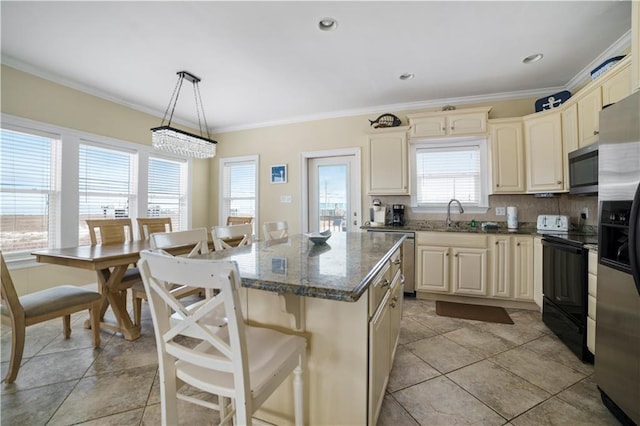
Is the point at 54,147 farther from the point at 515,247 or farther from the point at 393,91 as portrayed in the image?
the point at 515,247

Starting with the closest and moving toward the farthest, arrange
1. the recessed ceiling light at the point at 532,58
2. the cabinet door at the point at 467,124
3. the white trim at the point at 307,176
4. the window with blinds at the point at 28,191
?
the recessed ceiling light at the point at 532,58, the window with blinds at the point at 28,191, the cabinet door at the point at 467,124, the white trim at the point at 307,176

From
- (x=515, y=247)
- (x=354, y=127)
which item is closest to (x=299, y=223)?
(x=354, y=127)

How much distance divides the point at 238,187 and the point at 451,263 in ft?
12.5

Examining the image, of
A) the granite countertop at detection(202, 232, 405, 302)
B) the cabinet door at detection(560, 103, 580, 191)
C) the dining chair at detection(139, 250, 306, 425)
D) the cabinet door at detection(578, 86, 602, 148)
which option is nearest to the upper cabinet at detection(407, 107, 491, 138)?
the cabinet door at detection(560, 103, 580, 191)

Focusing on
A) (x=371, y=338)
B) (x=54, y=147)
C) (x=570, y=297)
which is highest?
(x=54, y=147)

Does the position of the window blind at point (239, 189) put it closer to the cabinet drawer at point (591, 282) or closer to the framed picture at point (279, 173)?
the framed picture at point (279, 173)

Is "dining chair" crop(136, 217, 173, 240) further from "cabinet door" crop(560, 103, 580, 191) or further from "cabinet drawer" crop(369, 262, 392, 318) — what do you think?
"cabinet door" crop(560, 103, 580, 191)

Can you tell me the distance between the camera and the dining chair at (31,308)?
5.69ft

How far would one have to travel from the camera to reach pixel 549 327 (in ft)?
8.23

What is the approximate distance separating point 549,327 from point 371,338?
247 cm

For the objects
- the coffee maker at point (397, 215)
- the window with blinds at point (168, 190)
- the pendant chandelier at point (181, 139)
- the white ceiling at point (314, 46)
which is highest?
the white ceiling at point (314, 46)

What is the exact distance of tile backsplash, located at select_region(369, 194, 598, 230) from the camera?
2931 mm

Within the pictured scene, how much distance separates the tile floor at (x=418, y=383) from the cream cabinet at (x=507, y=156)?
168 cm

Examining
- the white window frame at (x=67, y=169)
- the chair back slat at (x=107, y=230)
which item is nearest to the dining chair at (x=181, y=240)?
the chair back slat at (x=107, y=230)
